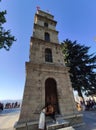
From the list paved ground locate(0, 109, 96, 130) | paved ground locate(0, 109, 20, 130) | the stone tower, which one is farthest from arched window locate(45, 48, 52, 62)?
paved ground locate(0, 109, 20, 130)

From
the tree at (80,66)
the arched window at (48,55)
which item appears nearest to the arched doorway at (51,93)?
the arched window at (48,55)

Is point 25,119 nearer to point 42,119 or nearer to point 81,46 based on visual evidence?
point 42,119

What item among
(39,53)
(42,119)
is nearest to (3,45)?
(39,53)

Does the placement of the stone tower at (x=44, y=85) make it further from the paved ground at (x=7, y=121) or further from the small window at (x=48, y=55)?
the paved ground at (x=7, y=121)

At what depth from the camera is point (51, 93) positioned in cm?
954

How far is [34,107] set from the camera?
789cm

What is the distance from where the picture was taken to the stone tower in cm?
769

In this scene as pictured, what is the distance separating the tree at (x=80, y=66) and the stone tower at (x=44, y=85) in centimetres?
761

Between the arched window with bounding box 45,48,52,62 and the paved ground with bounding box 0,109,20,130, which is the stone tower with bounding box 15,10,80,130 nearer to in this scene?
the arched window with bounding box 45,48,52,62

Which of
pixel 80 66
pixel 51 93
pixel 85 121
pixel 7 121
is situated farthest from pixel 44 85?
pixel 80 66

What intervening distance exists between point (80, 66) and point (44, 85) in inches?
446

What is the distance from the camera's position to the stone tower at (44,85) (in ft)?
25.2

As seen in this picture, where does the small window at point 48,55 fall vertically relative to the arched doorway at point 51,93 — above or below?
above

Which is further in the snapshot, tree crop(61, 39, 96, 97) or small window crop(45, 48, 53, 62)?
tree crop(61, 39, 96, 97)
